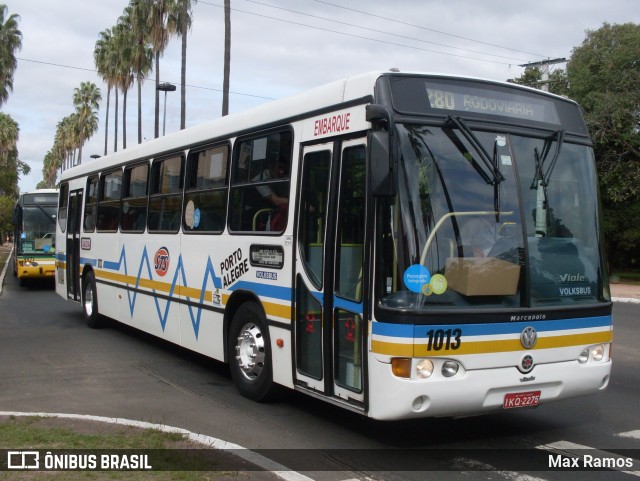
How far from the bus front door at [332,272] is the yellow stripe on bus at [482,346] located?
1.14 ft

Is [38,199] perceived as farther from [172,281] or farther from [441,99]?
[441,99]

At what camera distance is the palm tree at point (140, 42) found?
127 feet

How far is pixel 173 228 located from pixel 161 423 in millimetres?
3585

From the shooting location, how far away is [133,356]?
35.6 feet

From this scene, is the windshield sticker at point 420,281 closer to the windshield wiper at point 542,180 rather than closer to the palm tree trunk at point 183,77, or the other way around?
the windshield wiper at point 542,180

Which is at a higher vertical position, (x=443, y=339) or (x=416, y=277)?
(x=416, y=277)

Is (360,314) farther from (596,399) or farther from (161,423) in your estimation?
(596,399)

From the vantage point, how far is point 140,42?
40500mm

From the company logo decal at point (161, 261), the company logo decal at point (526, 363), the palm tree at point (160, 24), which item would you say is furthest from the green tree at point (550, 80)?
the company logo decal at point (526, 363)

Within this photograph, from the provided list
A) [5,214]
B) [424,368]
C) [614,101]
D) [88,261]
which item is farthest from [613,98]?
[5,214]

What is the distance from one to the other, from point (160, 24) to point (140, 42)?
323 centimetres

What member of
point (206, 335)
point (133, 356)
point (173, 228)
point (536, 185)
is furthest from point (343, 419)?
point (133, 356)

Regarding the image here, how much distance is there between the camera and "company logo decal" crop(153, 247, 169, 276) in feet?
33.2

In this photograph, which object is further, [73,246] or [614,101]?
[614,101]
